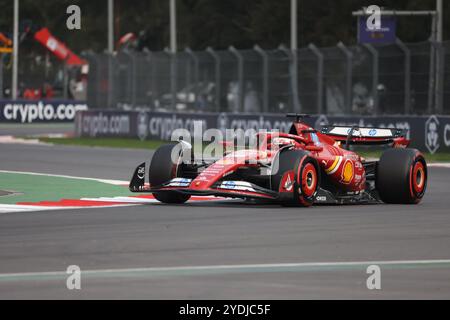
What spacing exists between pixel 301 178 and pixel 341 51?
18.3 m

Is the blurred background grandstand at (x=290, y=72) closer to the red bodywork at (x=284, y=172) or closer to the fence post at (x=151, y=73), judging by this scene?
the fence post at (x=151, y=73)

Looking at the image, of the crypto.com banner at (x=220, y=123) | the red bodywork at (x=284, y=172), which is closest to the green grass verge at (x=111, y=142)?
the crypto.com banner at (x=220, y=123)

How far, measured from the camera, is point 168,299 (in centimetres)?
909

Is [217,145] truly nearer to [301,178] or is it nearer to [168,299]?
[301,178]

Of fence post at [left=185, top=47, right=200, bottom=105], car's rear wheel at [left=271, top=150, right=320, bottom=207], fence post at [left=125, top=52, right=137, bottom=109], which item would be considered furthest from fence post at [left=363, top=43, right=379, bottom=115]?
car's rear wheel at [left=271, top=150, right=320, bottom=207]

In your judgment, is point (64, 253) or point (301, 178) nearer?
point (64, 253)

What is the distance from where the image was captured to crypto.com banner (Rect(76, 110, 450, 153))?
3042 cm

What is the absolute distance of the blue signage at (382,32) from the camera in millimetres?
44438

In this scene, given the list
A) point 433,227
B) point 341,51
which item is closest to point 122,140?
point 341,51

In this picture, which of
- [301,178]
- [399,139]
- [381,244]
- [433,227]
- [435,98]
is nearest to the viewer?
[381,244]

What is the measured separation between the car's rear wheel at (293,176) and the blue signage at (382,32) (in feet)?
94.1

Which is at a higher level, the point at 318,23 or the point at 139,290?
the point at 318,23

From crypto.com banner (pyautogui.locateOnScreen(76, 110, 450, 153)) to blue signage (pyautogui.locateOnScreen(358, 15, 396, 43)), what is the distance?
9151 mm

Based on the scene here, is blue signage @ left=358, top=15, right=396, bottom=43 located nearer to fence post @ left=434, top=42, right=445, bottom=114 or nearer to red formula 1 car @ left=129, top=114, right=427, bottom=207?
fence post @ left=434, top=42, right=445, bottom=114
